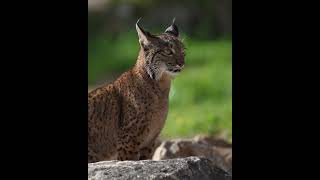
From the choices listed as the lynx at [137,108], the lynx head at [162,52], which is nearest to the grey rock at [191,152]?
the lynx at [137,108]

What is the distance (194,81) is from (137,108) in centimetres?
796

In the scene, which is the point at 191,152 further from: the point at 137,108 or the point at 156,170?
the point at 156,170

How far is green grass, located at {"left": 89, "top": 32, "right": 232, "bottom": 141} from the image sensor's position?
45.2 ft

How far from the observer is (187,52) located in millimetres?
16688

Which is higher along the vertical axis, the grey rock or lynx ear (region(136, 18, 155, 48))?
lynx ear (region(136, 18, 155, 48))

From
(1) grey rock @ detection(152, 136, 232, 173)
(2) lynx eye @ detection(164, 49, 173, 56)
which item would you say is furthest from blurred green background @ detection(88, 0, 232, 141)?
(2) lynx eye @ detection(164, 49, 173, 56)

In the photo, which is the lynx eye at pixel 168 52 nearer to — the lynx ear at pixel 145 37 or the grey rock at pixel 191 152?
the lynx ear at pixel 145 37

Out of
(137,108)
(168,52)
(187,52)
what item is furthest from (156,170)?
(187,52)

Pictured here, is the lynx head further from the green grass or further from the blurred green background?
the blurred green background

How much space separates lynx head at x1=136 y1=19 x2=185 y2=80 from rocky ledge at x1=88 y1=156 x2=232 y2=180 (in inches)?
80.9

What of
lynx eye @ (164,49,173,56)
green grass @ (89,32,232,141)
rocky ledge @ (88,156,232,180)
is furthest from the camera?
green grass @ (89,32,232,141)
